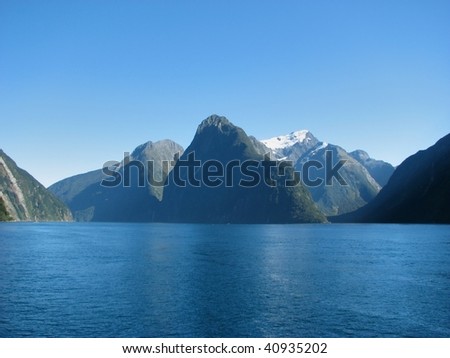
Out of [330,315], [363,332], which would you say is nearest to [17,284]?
[330,315]

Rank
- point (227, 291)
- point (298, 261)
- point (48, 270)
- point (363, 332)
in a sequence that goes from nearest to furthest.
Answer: point (363, 332) < point (227, 291) < point (48, 270) < point (298, 261)

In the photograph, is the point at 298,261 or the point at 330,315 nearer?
the point at 330,315

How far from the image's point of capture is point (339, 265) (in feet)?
344

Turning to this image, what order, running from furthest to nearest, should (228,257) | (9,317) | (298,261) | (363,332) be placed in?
(228,257), (298,261), (9,317), (363,332)

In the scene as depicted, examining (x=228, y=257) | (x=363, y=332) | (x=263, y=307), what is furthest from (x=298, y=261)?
(x=363, y=332)

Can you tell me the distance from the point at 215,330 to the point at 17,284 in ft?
140

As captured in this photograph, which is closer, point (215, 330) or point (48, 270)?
point (215, 330)

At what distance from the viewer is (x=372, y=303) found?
201 feet

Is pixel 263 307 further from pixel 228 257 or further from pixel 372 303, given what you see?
pixel 228 257

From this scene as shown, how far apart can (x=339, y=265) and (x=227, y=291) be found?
146 ft

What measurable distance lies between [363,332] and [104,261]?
77880mm
